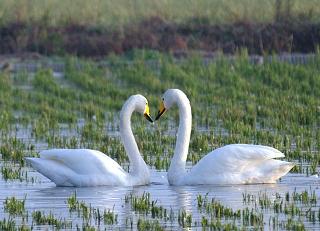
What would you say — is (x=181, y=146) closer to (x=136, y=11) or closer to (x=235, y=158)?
(x=235, y=158)

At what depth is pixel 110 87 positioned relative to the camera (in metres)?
24.4

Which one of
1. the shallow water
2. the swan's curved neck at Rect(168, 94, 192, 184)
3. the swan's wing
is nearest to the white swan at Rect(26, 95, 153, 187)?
the shallow water

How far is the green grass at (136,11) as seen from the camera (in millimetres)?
35000

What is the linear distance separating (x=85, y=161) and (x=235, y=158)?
5.00 feet

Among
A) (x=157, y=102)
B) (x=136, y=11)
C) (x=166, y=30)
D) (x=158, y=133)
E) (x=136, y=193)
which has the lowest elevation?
(x=136, y=193)

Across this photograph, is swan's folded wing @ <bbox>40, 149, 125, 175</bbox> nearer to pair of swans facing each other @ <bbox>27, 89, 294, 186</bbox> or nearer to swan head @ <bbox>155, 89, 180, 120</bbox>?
pair of swans facing each other @ <bbox>27, 89, 294, 186</bbox>

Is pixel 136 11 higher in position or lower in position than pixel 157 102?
higher

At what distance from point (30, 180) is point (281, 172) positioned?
265cm

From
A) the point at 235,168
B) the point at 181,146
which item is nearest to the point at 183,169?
the point at 181,146

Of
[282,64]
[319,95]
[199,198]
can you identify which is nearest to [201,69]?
[282,64]

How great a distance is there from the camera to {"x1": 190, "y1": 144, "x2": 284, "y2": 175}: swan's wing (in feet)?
42.0

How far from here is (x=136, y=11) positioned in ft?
127

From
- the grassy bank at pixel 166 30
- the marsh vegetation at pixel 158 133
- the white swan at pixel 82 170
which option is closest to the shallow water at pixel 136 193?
the marsh vegetation at pixel 158 133

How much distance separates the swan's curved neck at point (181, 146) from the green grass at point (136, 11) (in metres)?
20.3
